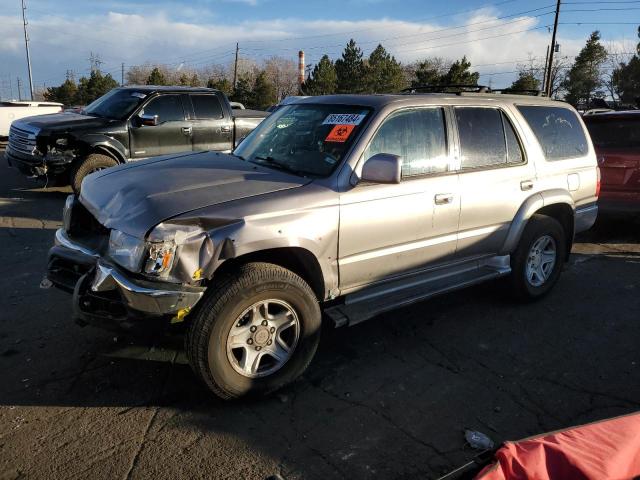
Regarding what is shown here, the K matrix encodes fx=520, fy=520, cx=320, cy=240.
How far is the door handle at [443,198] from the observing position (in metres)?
3.89

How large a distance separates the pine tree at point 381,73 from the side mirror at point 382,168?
37623mm

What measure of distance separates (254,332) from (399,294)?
120 cm

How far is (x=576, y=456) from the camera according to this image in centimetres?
218

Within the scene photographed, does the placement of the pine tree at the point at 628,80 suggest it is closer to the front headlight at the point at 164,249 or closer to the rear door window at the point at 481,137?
the rear door window at the point at 481,137

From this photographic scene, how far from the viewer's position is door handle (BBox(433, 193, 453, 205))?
3.89m

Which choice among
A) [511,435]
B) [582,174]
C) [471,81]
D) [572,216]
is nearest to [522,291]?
[572,216]

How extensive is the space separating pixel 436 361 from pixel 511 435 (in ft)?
2.94

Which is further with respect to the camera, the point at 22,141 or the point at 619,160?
the point at 22,141

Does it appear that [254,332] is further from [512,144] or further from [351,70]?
[351,70]

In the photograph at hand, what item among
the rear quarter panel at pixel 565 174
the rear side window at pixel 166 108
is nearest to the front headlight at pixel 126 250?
the rear quarter panel at pixel 565 174

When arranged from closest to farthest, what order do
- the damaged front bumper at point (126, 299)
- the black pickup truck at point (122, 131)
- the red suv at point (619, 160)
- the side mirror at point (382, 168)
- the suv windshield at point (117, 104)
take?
the damaged front bumper at point (126, 299), the side mirror at point (382, 168), the red suv at point (619, 160), the black pickup truck at point (122, 131), the suv windshield at point (117, 104)

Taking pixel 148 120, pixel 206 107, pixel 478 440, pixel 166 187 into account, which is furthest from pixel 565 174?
pixel 206 107

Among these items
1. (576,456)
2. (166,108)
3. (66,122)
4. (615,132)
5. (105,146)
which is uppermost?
(166,108)

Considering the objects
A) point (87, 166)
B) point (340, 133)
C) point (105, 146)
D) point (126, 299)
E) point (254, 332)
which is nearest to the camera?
point (126, 299)
